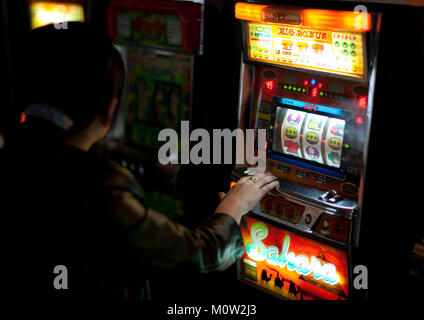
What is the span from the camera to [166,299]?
13.5 ft

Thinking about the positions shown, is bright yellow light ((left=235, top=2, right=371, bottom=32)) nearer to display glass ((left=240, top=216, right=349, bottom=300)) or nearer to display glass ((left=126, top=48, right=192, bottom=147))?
display glass ((left=126, top=48, right=192, bottom=147))

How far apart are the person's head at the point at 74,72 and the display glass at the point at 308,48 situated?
1.19m

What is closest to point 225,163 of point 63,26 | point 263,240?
point 263,240

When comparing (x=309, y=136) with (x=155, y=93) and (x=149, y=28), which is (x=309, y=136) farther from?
(x=149, y=28)

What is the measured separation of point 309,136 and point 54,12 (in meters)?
3.14

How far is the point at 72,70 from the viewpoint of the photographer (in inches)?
79.6

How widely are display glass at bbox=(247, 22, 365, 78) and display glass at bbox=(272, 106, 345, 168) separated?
1.02 feet

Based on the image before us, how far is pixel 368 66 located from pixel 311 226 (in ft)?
3.24

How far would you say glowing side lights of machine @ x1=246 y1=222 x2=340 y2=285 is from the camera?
3.09m

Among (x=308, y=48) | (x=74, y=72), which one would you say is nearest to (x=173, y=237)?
(x=74, y=72)

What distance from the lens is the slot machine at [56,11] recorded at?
4.65 metres

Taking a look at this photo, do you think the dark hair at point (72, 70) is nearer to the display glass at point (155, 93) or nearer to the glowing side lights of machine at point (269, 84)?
the glowing side lights of machine at point (269, 84)
